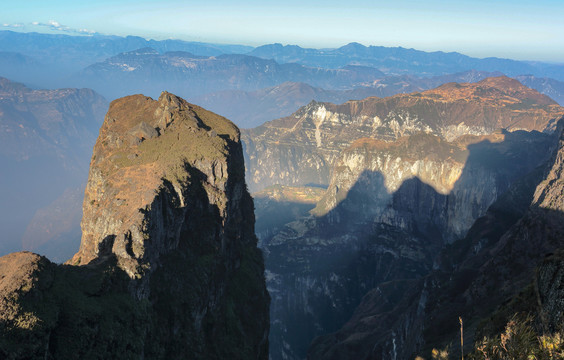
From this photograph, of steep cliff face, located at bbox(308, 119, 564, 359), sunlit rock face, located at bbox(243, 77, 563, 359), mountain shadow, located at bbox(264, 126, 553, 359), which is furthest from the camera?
sunlit rock face, located at bbox(243, 77, 563, 359)

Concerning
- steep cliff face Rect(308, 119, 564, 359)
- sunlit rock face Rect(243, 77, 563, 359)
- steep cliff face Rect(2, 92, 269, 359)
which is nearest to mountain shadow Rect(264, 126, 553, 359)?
sunlit rock face Rect(243, 77, 563, 359)

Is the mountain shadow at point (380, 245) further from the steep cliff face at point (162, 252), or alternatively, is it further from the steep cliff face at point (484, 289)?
the steep cliff face at point (162, 252)

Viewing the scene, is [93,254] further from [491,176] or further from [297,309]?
[491,176]

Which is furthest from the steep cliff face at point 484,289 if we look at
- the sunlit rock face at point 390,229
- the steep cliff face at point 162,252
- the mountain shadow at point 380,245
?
the steep cliff face at point 162,252

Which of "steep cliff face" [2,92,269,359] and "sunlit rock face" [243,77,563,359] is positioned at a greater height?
"steep cliff face" [2,92,269,359]

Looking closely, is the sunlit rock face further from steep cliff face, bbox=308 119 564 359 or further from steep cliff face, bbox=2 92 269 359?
steep cliff face, bbox=2 92 269 359
